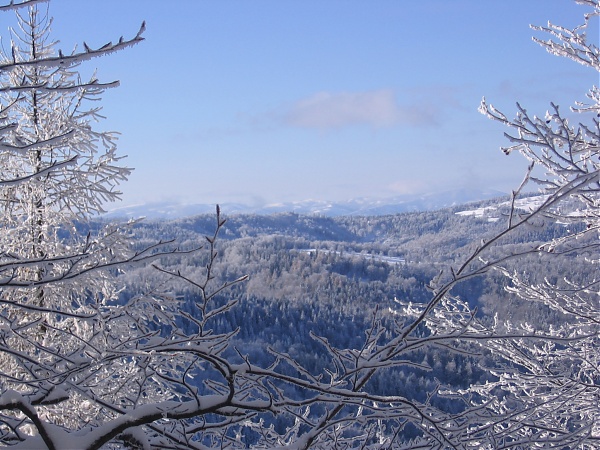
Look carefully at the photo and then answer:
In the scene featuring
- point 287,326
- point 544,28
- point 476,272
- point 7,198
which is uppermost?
point 544,28

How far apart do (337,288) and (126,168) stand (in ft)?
303

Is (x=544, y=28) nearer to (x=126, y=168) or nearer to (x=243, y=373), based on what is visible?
(x=243, y=373)

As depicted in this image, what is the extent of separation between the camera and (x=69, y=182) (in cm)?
536

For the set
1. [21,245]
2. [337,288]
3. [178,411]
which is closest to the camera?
[178,411]

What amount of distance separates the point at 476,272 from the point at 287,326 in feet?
237

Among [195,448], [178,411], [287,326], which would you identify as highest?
[178,411]

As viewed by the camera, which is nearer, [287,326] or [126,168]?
[126,168]

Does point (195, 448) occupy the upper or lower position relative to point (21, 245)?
lower

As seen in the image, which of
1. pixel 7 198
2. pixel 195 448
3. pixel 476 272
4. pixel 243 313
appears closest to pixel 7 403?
pixel 195 448

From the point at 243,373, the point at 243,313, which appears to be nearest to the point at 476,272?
the point at 243,373

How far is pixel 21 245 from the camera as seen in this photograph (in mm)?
4969

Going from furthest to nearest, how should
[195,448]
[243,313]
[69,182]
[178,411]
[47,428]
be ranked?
[243,313]
[69,182]
[195,448]
[178,411]
[47,428]

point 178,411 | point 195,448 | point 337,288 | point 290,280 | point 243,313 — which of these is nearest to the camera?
point 178,411

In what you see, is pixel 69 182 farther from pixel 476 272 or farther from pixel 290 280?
pixel 290 280
